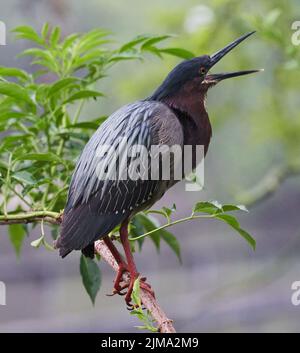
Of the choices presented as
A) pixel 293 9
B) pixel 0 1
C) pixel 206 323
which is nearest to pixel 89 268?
pixel 293 9

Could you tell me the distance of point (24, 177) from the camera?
1.65m

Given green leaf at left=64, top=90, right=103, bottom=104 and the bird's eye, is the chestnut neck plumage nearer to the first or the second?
the bird's eye

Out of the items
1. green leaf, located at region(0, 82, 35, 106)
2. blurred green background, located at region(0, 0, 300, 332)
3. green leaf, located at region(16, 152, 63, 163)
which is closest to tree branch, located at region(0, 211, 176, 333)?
green leaf, located at region(16, 152, 63, 163)

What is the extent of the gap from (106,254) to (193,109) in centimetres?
39

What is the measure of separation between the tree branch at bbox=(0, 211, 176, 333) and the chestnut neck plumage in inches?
12.6

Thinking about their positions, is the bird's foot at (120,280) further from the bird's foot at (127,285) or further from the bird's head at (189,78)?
the bird's head at (189,78)

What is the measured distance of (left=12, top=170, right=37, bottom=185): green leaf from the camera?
5.36ft

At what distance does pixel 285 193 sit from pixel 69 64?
5.16 metres

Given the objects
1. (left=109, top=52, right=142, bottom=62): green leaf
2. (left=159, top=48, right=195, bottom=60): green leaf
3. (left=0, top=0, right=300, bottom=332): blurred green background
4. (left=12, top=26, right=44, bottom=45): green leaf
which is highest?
(left=12, top=26, right=44, bottom=45): green leaf

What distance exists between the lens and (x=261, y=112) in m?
3.28

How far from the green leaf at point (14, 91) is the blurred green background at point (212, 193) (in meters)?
1.22

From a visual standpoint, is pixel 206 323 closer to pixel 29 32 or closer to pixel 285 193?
pixel 285 193

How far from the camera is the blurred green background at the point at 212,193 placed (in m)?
3.10

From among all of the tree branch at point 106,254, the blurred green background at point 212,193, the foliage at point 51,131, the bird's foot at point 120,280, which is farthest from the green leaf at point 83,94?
the blurred green background at point 212,193
